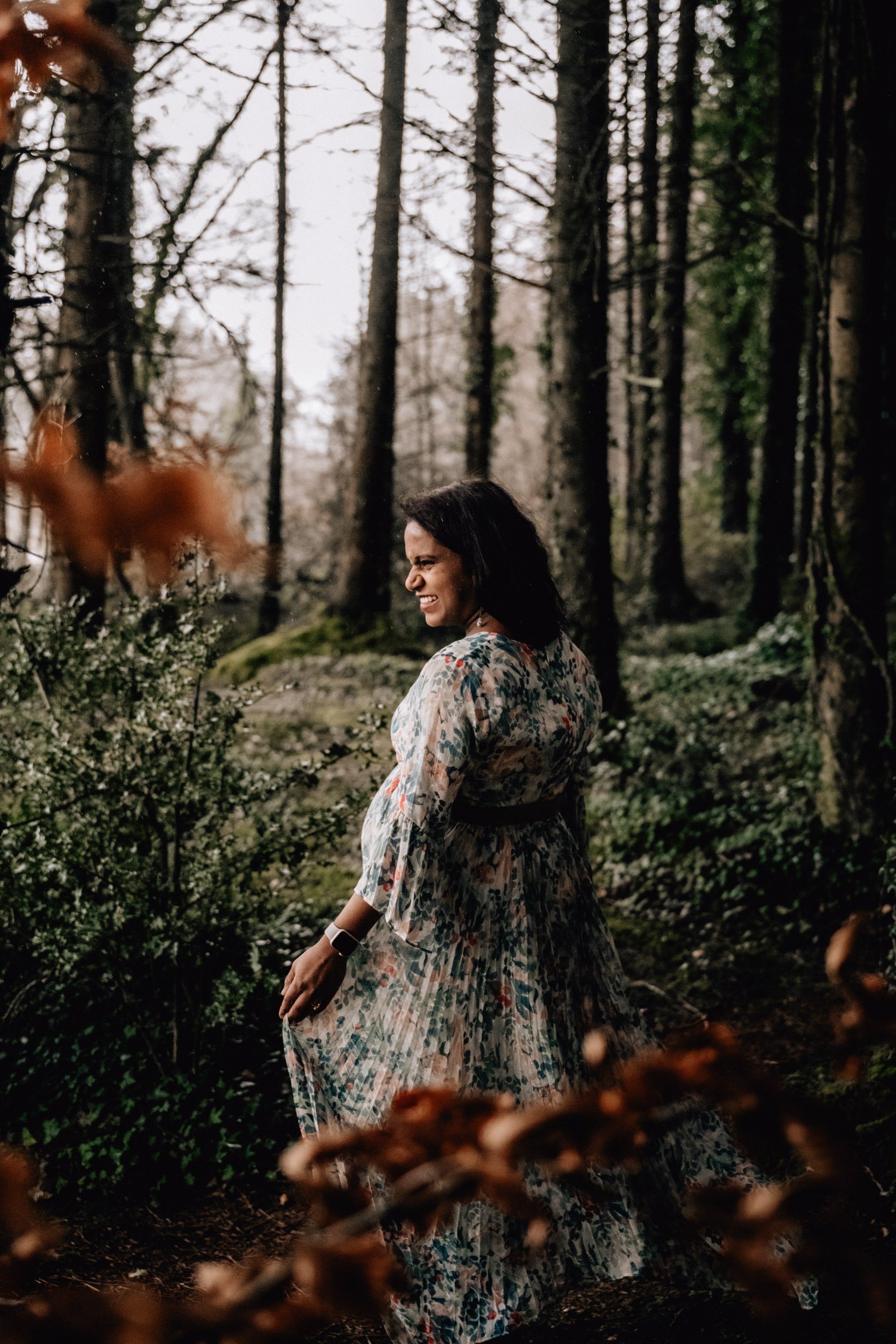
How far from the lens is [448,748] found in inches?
93.0

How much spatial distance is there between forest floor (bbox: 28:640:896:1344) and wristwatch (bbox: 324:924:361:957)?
1199 mm

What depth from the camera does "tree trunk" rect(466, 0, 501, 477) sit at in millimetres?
5277

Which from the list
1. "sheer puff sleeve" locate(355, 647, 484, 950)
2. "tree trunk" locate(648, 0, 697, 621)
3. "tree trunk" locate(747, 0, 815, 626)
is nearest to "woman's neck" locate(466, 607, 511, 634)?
"sheer puff sleeve" locate(355, 647, 484, 950)

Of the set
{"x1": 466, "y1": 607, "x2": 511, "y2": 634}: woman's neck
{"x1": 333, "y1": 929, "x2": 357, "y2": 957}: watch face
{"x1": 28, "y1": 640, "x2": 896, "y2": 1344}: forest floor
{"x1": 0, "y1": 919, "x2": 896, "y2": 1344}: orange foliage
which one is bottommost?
{"x1": 28, "y1": 640, "x2": 896, "y2": 1344}: forest floor

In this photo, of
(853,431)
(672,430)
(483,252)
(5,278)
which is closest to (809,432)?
(672,430)

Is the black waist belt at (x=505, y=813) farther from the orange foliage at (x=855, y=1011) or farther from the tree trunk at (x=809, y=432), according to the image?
the tree trunk at (x=809, y=432)

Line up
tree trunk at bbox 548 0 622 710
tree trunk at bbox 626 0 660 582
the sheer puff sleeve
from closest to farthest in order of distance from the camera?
the sheer puff sleeve < tree trunk at bbox 548 0 622 710 < tree trunk at bbox 626 0 660 582

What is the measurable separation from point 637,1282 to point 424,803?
1.74m

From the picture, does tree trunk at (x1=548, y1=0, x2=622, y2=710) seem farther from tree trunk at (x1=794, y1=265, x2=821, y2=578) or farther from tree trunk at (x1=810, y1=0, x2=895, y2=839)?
tree trunk at (x1=810, y1=0, x2=895, y2=839)

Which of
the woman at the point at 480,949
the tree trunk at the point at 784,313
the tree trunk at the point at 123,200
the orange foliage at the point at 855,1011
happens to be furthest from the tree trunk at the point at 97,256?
the tree trunk at the point at 784,313

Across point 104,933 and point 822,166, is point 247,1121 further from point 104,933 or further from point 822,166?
point 822,166

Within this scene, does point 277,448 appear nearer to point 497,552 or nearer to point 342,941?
point 497,552

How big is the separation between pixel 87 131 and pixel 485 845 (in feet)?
9.36

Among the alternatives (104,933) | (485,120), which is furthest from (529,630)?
(485,120)
